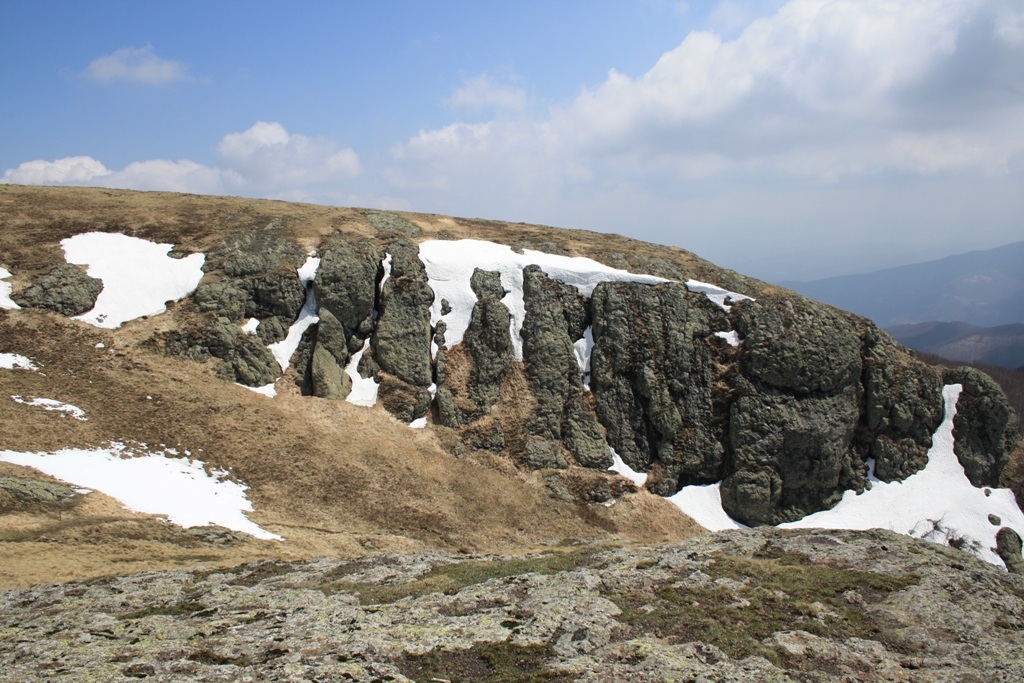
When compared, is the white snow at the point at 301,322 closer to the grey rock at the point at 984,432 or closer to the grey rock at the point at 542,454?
the grey rock at the point at 542,454

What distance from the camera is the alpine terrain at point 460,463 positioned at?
16.3 meters

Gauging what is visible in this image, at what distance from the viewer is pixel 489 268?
183 feet

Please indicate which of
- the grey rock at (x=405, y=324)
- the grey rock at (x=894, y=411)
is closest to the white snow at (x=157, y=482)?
the grey rock at (x=405, y=324)

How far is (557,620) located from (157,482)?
24.2 m

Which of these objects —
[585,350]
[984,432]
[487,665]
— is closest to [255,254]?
[585,350]

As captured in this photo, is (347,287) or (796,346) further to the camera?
(796,346)

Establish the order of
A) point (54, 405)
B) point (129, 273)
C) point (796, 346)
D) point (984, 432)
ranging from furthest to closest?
point (984, 432) → point (796, 346) → point (129, 273) → point (54, 405)

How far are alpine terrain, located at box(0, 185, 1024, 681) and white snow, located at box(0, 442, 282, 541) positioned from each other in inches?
7.5

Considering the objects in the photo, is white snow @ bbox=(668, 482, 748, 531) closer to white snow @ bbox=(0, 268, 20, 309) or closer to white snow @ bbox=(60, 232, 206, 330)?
white snow @ bbox=(60, 232, 206, 330)

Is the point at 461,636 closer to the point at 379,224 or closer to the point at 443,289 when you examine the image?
the point at 443,289

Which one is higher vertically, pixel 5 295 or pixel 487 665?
pixel 5 295

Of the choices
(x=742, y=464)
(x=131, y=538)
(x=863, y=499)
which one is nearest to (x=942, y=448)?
(x=863, y=499)

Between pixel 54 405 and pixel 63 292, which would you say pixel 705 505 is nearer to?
pixel 54 405

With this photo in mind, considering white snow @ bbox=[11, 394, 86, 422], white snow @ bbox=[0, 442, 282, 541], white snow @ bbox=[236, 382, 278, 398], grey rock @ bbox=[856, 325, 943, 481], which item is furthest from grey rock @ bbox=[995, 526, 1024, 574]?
white snow @ bbox=[11, 394, 86, 422]
